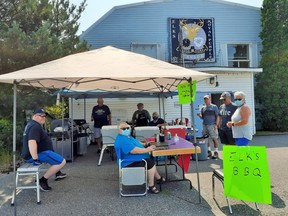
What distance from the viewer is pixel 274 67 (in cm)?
1439

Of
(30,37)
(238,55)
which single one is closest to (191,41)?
(238,55)

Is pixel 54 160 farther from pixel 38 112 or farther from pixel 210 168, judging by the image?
pixel 210 168

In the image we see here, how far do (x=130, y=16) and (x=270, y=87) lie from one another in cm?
796

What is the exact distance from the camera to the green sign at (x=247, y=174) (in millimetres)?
4008

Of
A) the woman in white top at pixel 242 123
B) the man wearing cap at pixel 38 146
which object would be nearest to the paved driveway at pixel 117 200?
the man wearing cap at pixel 38 146

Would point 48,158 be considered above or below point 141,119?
below

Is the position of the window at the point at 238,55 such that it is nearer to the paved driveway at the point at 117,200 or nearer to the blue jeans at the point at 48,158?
the paved driveway at the point at 117,200

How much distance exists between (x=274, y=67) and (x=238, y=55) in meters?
2.02

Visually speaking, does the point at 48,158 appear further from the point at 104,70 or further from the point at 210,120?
the point at 210,120

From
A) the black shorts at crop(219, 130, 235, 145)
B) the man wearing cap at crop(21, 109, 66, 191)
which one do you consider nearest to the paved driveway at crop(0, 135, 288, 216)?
the man wearing cap at crop(21, 109, 66, 191)

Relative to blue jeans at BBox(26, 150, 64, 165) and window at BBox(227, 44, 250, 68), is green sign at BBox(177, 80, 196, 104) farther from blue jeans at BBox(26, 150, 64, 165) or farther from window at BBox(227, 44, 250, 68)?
window at BBox(227, 44, 250, 68)

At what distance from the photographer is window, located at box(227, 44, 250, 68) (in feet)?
50.5

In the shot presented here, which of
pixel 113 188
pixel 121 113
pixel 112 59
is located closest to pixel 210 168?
pixel 113 188

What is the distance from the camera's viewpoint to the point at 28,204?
4660mm
